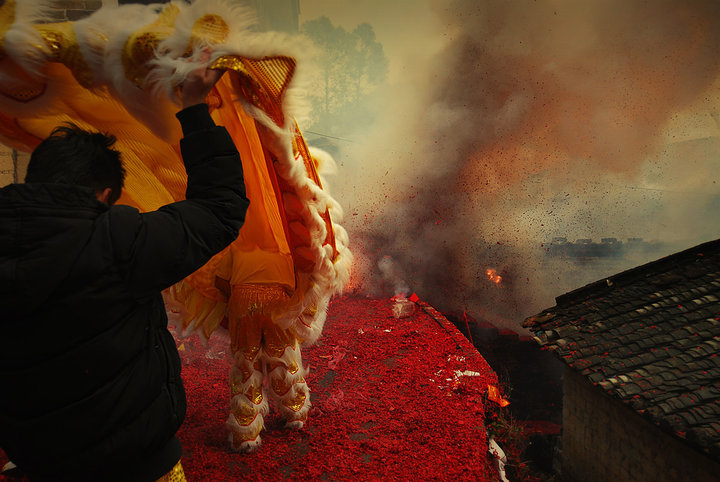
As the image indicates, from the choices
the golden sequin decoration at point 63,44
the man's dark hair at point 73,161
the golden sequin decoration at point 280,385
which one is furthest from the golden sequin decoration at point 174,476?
the golden sequin decoration at point 63,44

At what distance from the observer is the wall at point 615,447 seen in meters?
3.75

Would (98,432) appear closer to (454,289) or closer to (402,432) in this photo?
(402,432)

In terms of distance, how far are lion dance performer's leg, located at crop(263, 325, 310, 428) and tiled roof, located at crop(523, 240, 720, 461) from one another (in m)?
3.13

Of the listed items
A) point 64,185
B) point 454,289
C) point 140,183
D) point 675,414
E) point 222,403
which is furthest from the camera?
point 454,289

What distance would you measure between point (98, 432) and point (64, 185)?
800 mm

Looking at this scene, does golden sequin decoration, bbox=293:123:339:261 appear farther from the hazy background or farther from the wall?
the hazy background

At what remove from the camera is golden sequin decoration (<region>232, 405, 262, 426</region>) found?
2.88 metres

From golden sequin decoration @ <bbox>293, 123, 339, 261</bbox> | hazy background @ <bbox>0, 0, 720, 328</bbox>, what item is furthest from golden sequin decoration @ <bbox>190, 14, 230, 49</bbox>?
hazy background @ <bbox>0, 0, 720, 328</bbox>

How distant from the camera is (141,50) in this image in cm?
152

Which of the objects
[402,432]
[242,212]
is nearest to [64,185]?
[242,212]

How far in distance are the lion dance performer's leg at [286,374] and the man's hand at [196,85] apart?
1900 mm

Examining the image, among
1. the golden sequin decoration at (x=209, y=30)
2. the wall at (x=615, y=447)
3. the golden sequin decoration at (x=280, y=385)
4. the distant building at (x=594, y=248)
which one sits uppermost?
the golden sequin decoration at (x=209, y=30)

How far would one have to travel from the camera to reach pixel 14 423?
1190 mm

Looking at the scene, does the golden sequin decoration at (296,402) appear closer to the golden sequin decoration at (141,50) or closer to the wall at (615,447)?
the golden sequin decoration at (141,50)
